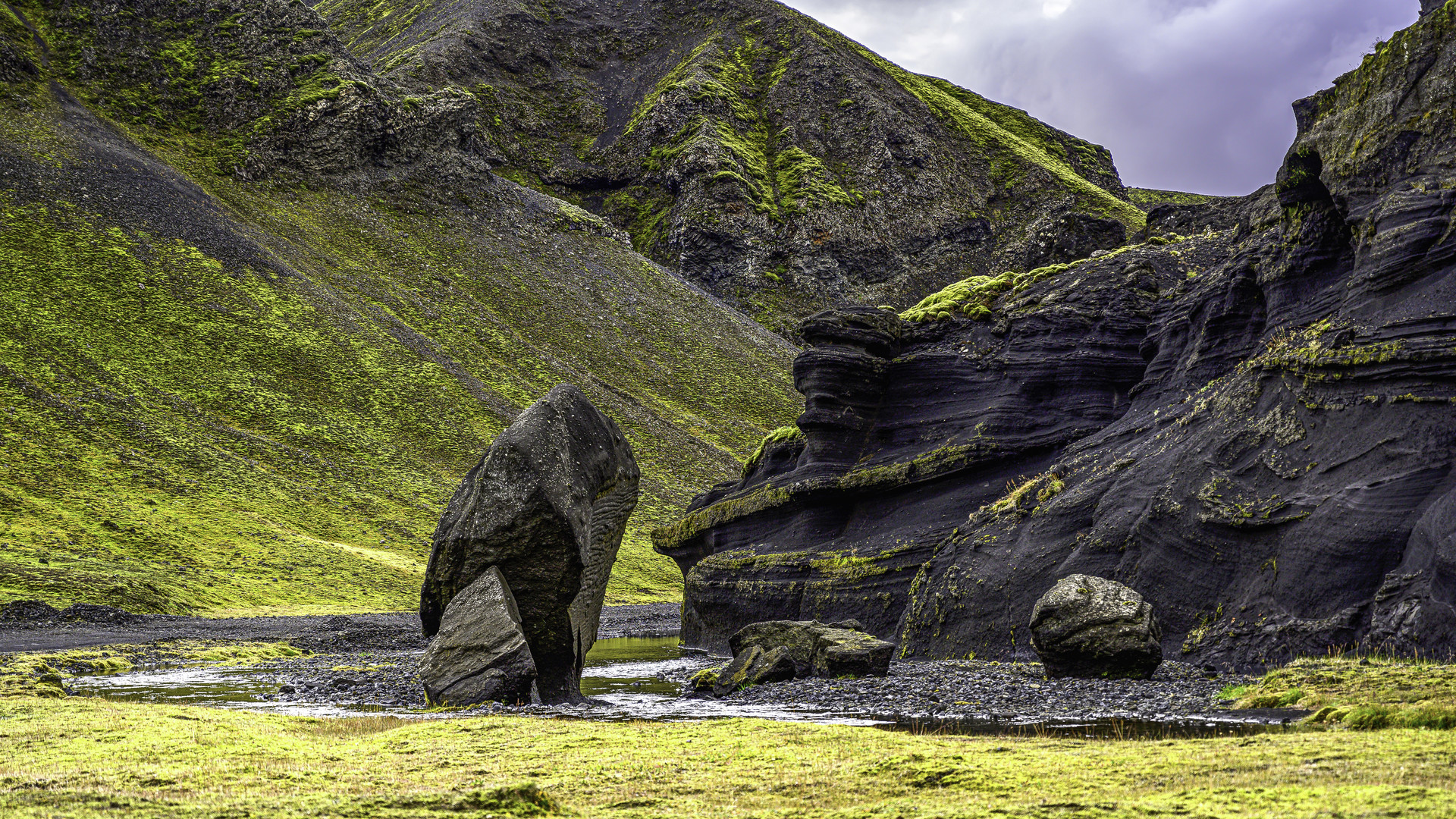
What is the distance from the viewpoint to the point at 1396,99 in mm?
23375

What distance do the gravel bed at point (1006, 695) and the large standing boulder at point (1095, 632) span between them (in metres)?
0.42

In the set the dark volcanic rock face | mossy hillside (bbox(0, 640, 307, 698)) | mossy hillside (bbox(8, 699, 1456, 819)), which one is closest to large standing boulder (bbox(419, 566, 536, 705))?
mossy hillside (bbox(8, 699, 1456, 819))

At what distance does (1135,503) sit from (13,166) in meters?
119

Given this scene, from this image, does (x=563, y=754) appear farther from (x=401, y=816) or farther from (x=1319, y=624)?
(x=1319, y=624)

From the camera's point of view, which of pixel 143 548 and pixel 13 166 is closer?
pixel 143 548

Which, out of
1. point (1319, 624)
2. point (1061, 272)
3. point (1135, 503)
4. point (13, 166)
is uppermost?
point (13, 166)

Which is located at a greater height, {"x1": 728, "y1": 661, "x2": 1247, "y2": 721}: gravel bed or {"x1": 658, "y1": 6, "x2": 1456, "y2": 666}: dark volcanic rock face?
{"x1": 658, "y1": 6, "x2": 1456, "y2": 666}: dark volcanic rock face

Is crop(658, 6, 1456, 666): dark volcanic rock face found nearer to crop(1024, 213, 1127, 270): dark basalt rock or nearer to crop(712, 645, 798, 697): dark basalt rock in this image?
crop(1024, 213, 1127, 270): dark basalt rock

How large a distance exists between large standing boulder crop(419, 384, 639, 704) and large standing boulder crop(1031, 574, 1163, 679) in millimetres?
10345

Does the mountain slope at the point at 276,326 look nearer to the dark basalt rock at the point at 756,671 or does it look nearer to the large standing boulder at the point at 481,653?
the large standing boulder at the point at 481,653

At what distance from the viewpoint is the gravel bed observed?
17.4m

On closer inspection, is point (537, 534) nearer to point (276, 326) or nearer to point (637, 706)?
point (637, 706)

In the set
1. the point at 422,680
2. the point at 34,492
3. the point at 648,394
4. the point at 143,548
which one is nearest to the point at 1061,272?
the point at 422,680

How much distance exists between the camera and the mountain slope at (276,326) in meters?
66.8
